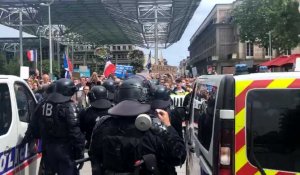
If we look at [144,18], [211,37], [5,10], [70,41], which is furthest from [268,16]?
[211,37]

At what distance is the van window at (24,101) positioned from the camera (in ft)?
16.9

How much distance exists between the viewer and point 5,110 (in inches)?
185

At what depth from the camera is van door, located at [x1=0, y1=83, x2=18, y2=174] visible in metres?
4.50

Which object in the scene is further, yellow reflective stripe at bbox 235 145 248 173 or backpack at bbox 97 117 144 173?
yellow reflective stripe at bbox 235 145 248 173

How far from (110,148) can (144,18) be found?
39675 mm

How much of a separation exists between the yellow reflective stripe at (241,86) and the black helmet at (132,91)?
663mm

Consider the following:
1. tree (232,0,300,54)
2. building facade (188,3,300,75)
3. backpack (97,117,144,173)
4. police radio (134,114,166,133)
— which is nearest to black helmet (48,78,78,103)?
backpack (97,117,144,173)

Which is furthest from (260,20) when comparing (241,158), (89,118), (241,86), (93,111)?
(241,158)

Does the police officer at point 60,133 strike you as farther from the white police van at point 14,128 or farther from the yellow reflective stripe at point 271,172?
the yellow reflective stripe at point 271,172

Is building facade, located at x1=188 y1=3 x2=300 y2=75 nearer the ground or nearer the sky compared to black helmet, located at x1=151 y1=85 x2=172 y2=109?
nearer the sky

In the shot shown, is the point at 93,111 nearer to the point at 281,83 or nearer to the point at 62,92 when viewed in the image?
the point at 62,92

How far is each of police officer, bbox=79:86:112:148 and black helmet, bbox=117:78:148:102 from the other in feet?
8.15

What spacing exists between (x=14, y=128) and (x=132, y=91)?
190 cm

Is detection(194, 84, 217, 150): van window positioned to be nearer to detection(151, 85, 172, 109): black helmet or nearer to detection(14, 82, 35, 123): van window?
detection(151, 85, 172, 109): black helmet
